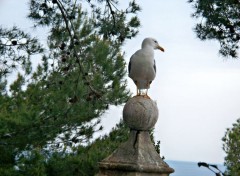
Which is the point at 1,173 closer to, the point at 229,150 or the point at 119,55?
the point at 119,55

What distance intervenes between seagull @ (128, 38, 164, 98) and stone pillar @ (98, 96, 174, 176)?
0.15 metres

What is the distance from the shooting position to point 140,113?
14.2 ft

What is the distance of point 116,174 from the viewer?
423 centimetres

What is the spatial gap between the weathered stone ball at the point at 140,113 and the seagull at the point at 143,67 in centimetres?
13

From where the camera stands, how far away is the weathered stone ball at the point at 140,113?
14.2 feet

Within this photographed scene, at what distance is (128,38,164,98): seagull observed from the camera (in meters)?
4.44

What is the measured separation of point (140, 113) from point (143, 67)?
0.42 meters

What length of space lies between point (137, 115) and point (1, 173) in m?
4.64

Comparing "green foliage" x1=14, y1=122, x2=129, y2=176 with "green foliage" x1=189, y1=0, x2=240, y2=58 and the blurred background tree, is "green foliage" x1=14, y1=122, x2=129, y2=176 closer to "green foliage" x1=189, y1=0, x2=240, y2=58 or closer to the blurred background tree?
the blurred background tree

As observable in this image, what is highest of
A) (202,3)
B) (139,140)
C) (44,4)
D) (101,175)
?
(202,3)

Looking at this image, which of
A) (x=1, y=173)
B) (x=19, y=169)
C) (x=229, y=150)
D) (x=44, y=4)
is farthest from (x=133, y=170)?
(x=229, y=150)

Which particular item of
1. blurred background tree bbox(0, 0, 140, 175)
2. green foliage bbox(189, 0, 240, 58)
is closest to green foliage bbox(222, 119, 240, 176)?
blurred background tree bbox(0, 0, 140, 175)

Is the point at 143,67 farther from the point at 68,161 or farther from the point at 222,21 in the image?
the point at 68,161

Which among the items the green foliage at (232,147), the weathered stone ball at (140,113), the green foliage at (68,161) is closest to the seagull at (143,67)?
the weathered stone ball at (140,113)
